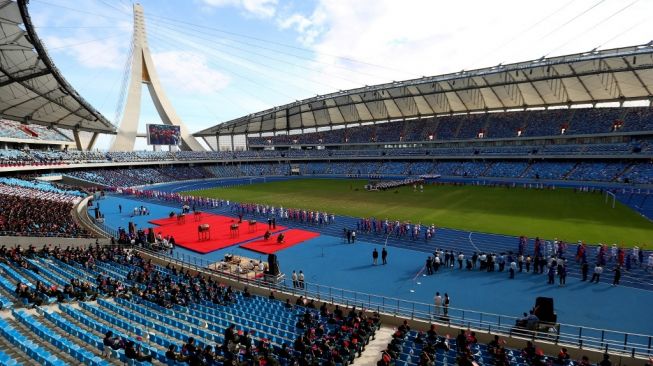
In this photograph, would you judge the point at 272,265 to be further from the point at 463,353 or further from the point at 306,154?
the point at 306,154

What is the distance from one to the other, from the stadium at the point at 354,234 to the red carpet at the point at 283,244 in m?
0.20

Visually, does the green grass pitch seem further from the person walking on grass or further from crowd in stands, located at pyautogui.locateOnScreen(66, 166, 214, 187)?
crowd in stands, located at pyautogui.locateOnScreen(66, 166, 214, 187)

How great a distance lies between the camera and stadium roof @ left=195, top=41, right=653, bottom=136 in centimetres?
4395

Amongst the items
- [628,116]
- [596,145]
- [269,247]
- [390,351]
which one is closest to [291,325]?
[390,351]

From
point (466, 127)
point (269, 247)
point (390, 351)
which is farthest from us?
point (466, 127)

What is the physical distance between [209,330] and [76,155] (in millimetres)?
55457

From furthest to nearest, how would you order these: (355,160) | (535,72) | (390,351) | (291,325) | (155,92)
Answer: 1. (355,160)
2. (155,92)
3. (535,72)
4. (291,325)
5. (390,351)

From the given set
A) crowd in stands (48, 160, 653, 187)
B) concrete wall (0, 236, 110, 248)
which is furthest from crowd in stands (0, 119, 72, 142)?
concrete wall (0, 236, 110, 248)

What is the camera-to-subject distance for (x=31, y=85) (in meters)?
40.3

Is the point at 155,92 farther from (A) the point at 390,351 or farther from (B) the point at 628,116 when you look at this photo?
(B) the point at 628,116

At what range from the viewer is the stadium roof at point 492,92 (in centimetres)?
4395

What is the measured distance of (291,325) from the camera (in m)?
→ 11.4

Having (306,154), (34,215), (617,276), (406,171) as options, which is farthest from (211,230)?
(306,154)

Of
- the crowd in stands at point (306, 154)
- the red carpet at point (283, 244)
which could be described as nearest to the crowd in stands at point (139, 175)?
the crowd in stands at point (306, 154)
